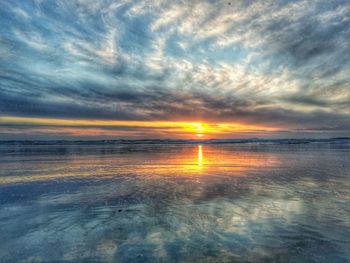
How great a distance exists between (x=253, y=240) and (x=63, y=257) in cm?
462

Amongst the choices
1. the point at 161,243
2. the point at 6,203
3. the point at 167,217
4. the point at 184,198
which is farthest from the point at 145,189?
the point at 161,243

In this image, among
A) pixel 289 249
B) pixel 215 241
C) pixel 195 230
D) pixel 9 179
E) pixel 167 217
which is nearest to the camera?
pixel 289 249

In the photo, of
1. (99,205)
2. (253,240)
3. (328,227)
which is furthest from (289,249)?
(99,205)

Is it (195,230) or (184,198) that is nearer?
(195,230)

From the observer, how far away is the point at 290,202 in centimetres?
1092

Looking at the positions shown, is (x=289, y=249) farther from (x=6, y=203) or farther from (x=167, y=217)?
(x=6, y=203)

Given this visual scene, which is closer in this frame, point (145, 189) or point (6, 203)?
point (6, 203)

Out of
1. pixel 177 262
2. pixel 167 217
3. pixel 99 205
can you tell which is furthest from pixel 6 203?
pixel 177 262

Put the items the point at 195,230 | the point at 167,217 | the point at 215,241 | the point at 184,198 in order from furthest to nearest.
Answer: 1. the point at 184,198
2. the point at 167,217
3. the point at 195,230
4. the point at 215,241

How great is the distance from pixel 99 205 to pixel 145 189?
3.43 m

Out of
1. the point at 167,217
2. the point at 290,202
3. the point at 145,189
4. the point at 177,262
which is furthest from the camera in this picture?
the point at 145,189

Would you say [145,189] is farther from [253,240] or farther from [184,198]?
[253,240]

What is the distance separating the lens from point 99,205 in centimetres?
1094

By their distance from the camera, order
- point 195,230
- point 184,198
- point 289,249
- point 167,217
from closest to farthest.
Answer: point 289,249 < point 195,230 < point 167,217 < point 184,198
